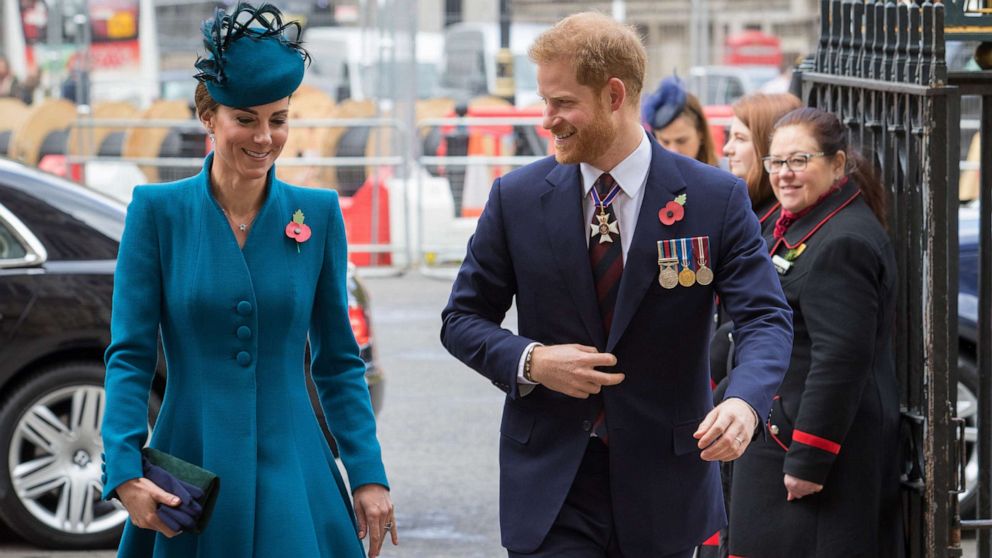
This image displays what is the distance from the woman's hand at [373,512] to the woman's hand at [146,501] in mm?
448

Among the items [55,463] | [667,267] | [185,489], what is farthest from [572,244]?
[55,463]

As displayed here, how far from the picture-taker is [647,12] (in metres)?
19.6

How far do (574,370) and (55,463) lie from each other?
4.23 meters

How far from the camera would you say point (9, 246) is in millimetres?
7488

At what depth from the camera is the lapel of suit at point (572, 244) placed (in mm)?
3814

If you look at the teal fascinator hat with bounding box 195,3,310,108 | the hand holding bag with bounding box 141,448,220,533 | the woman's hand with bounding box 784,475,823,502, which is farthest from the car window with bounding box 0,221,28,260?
the hand holding bag with bounding box 141,448,220,533

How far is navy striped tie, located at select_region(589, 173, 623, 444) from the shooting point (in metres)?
3.84

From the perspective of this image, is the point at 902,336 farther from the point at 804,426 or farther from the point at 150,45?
the point at 150,45

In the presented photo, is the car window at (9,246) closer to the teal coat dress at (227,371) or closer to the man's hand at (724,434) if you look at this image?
the teal coat dress at (227,371)

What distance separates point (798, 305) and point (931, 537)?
0.76 meters

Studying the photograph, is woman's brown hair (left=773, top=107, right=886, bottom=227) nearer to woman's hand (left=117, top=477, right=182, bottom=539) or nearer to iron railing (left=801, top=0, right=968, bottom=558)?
iron railing (left=801, top=0, right=968, bottom=558)

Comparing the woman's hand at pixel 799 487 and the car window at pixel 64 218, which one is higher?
the car window at pixel 64 218

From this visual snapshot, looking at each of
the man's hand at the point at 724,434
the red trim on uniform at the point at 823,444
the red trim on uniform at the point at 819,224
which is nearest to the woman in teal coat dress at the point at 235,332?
the man's hand at the point at 724,434

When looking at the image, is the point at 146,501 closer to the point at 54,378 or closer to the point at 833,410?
the point at 833,410
